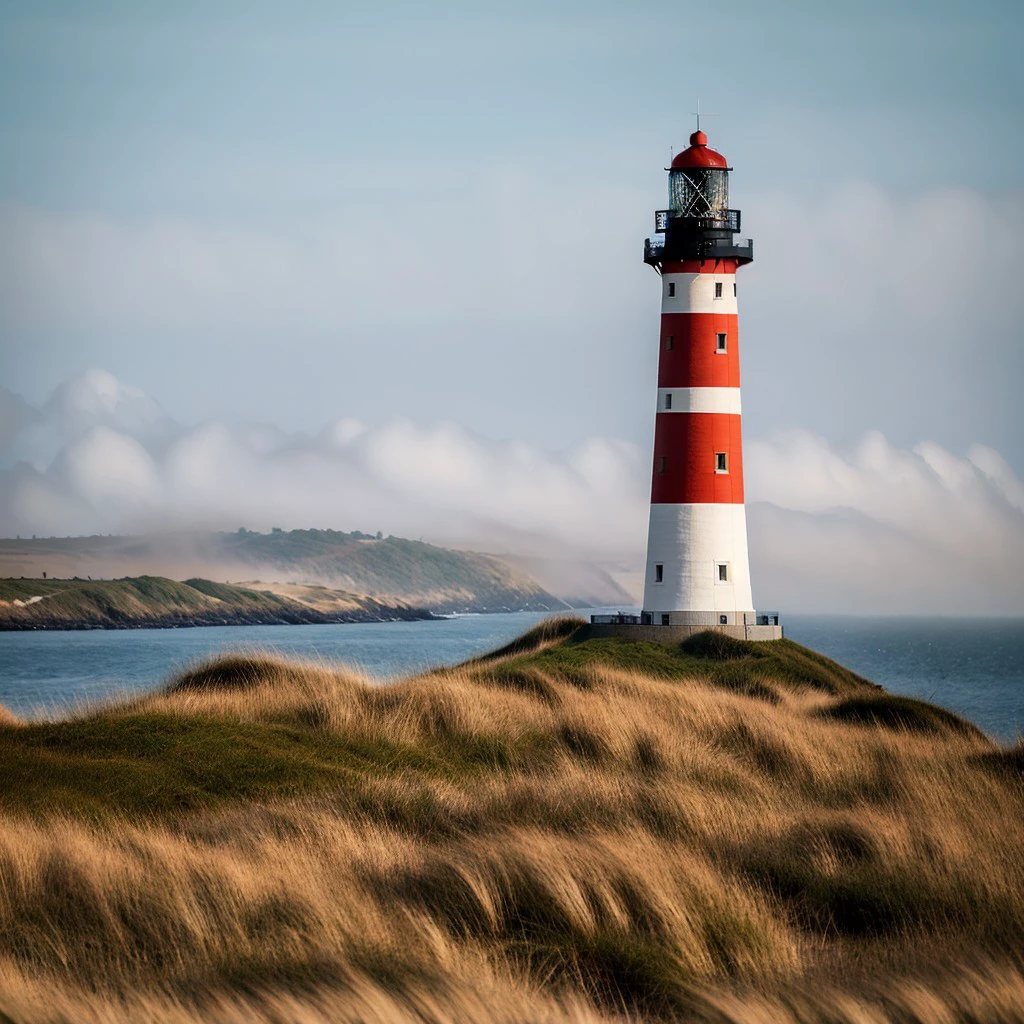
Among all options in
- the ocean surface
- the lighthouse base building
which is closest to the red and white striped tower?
the lighthouse base building

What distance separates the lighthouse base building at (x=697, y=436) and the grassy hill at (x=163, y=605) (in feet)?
336

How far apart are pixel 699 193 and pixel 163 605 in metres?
120

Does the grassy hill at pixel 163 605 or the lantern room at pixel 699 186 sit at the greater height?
the lantern room at pixel 699 186

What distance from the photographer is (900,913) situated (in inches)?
397

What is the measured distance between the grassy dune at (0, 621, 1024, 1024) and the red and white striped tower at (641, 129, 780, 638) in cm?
1577

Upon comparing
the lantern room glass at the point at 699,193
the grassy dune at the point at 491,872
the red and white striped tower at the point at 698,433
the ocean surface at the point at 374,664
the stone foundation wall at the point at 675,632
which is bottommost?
the ocean surface at the point at 374,664

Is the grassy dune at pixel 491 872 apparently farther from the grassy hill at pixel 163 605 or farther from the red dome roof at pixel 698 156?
the grassy hill at pixel 163 605

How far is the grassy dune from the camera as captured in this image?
27.3 feet

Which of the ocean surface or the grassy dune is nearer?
the grassy dune

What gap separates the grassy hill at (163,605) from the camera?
433 feet

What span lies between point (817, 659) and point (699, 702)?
1393 centimetres

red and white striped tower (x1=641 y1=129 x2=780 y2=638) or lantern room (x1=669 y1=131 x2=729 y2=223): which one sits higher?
lantern room (x1=669 y1=131 x2=729 y2=223)

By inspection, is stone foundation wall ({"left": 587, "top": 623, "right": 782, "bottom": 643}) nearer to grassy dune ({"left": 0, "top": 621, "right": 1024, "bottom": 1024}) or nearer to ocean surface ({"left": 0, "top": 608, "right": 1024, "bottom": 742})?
ocean surface ({"left": 0, "top": 608, "right": 1024, "bottom": 742})

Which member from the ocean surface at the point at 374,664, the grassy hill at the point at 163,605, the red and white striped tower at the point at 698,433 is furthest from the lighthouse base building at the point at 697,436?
the grassy hill at the point at 163,605
